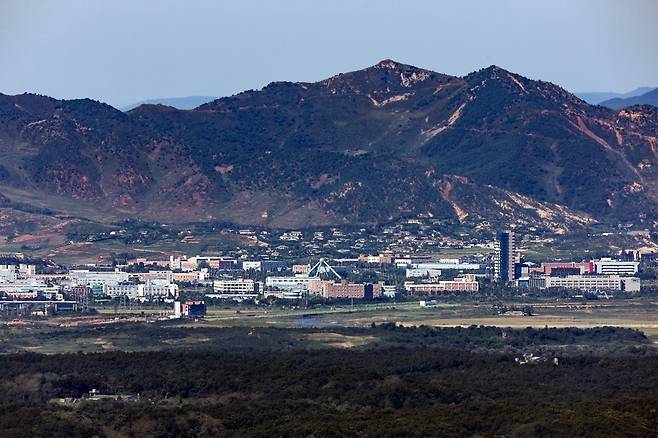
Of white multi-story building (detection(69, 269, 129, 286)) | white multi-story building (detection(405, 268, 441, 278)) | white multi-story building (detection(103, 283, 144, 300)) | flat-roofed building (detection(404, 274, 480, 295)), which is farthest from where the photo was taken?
white multi-story building (detection(405, 268, 441, 278))

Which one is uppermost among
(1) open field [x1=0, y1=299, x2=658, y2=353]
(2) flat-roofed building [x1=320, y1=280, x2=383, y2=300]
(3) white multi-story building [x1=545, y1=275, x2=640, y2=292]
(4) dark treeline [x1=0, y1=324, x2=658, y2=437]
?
(3) white multi-story building [x1=545, y1=275, x2=640, y2=292]

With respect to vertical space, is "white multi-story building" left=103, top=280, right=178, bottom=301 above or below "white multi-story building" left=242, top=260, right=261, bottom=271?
below

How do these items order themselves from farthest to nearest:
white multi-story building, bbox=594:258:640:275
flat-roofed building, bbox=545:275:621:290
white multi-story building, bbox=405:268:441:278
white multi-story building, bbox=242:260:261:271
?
white multi-story building, bbox=242:260:261:271
white multi-story building, bbox=594:258:640:275
white multi-story building, bbox=405:268:441:278
flat-roofed building, bbox=545:275:621:290

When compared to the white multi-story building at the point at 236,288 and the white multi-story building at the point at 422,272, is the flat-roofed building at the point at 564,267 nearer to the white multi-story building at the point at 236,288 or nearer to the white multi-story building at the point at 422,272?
the white multi-story building at the point at 422,272

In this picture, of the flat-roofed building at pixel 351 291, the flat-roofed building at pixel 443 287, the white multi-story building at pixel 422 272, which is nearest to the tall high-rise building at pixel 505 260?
the white multi-story building at pixel 422 272

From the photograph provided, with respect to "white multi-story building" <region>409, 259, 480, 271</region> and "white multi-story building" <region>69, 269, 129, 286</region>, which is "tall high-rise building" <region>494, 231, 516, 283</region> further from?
"white multi-story building" <region>69, 269, 129, 286</region>

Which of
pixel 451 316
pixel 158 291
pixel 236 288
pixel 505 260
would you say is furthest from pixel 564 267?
pixel 451 316

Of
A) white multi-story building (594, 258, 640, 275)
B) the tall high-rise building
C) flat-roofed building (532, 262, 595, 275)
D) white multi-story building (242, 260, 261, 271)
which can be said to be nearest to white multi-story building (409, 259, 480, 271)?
the tall high-rise building

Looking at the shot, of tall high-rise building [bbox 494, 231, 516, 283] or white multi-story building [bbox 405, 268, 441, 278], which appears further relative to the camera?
white multi-story building [bbox 405, 268, 441, 278]
